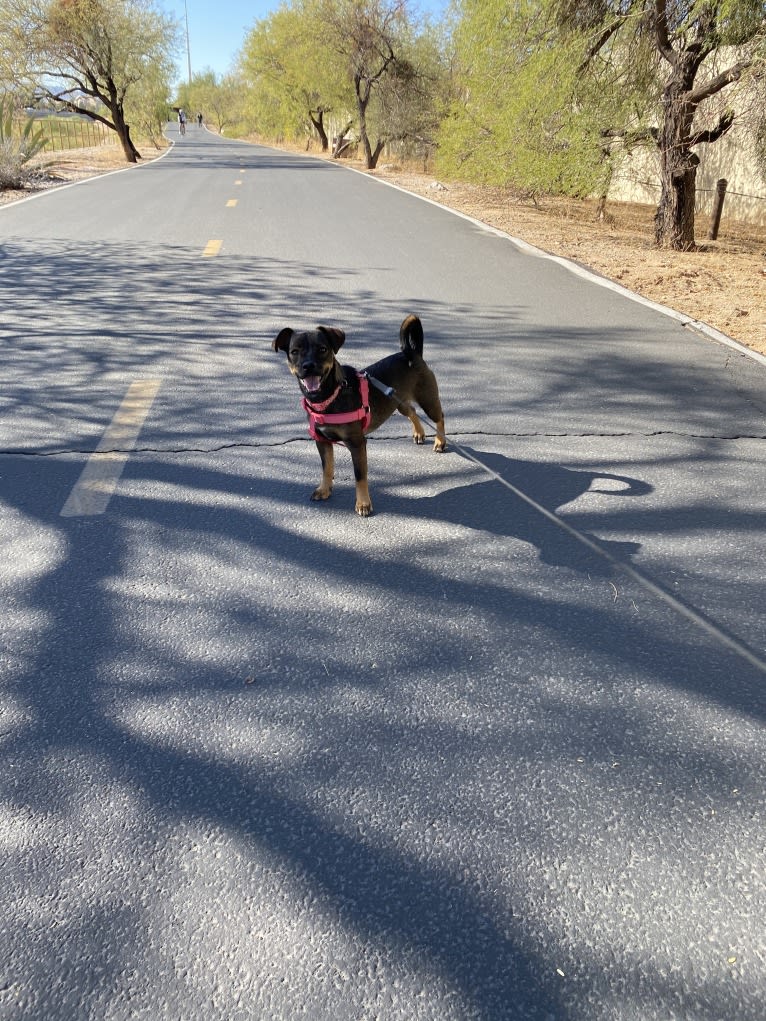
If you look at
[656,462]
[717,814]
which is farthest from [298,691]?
[656,462]

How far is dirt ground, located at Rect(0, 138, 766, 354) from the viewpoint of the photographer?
8781mm

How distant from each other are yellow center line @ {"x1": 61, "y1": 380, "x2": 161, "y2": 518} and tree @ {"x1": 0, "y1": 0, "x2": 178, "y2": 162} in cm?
3538

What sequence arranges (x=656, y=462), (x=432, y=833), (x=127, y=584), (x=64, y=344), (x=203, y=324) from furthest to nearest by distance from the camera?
(x=203, y=324), (x=64, y=344), (x=656, y=462), (x=127, y=584), (x=432, y=833)

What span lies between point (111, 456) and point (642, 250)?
11.6 meters

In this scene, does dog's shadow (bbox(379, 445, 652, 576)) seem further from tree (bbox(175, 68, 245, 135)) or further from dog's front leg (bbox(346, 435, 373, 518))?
tree (bbox(175, 68, 245, 135))

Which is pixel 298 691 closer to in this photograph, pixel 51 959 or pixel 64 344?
pixel 51 959

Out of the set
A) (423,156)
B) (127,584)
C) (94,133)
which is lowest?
(127,584)

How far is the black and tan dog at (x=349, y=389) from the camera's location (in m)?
3.54

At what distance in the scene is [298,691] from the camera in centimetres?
261

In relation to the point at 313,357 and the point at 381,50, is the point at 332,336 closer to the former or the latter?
→ the point at 313,357

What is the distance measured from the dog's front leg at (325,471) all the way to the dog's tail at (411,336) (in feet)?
2.34

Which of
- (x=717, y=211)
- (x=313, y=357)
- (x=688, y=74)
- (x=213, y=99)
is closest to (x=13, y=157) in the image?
(x=688, y=74)

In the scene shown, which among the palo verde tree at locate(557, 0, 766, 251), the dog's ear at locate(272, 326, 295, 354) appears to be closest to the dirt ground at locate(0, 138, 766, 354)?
the palo verde tree at locate(557, 0, 766, 251)

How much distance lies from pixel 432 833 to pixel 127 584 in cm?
184
